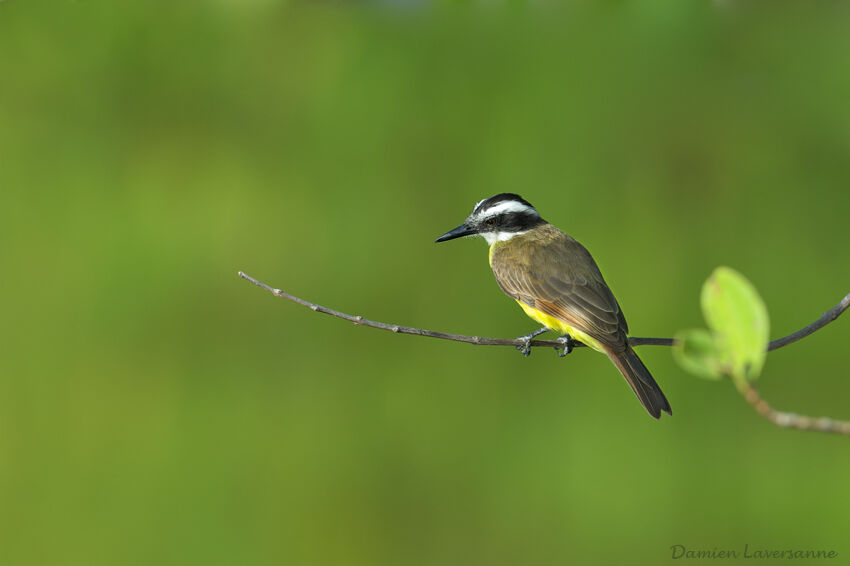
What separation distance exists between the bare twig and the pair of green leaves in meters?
0.03

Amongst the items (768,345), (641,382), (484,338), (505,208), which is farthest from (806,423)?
(505,208)

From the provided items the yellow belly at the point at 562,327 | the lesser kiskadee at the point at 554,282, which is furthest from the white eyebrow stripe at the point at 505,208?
the yellow belly at the point at 562,327

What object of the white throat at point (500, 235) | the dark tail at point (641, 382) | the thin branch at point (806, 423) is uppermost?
the white throat at point (500, 235)

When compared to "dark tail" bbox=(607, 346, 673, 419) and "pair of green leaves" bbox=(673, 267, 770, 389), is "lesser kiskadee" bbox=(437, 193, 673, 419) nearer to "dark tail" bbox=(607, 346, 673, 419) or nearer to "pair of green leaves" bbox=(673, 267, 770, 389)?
"dark tail" bbox=(607, 346, 673, 419)

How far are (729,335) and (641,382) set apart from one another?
0.78 metres

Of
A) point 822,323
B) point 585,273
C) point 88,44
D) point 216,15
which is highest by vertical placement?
point 216,15

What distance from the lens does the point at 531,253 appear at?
159 centimetres

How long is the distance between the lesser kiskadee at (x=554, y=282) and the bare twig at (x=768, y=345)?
67 mm

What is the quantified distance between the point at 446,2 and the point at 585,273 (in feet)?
2.34

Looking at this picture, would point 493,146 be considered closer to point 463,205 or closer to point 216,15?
point 463,205

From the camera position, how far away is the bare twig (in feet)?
1.59

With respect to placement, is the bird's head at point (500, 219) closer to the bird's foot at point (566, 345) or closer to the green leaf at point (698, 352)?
the bird's foot at point (566, 345)

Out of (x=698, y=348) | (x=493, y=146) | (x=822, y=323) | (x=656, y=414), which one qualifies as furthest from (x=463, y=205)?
(x=698, y=348)

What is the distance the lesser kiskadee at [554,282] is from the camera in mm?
1374
